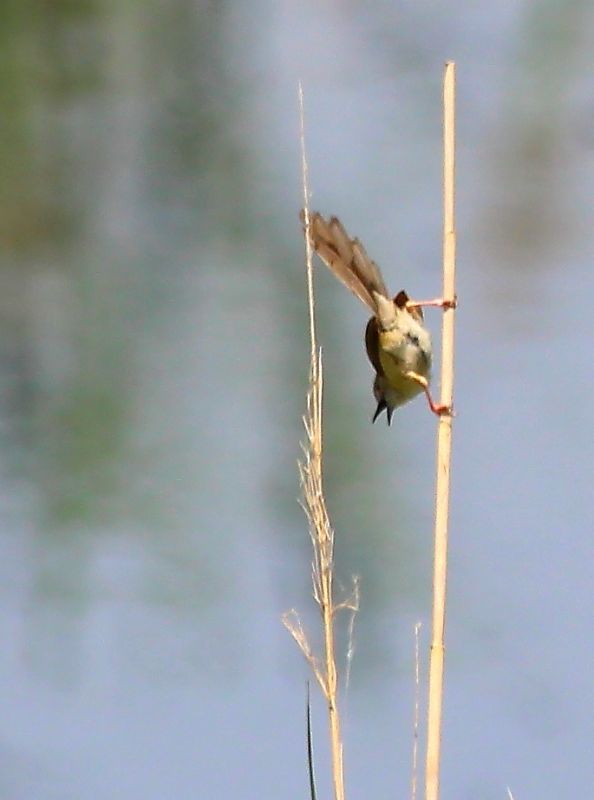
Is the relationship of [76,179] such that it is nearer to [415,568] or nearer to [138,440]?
[138,440]

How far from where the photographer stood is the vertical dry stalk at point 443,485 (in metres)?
1.79

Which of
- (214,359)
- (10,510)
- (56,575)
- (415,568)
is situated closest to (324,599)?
(415,568)

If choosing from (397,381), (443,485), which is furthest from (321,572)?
(397,381)

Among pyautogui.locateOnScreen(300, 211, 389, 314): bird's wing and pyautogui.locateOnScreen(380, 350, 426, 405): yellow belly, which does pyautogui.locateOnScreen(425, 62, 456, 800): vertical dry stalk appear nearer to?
pyautogui.locateOnScreen(300, 211, 389, 314): bird's wing

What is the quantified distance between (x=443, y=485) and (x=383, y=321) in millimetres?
909

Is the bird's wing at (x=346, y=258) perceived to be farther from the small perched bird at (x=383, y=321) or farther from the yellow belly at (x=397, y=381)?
the yellow belly at (x=397, y=381)

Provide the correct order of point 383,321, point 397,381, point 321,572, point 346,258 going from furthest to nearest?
point 397,381 < point 383,321 < point 346,258 < point 321,572

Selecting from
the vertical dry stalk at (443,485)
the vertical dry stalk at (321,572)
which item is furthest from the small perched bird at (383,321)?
the vertical dry stalk at (321,572)

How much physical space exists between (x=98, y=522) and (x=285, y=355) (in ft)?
2.28

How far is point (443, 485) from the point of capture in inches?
71.9

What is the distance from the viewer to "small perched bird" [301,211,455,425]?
96.2 inches

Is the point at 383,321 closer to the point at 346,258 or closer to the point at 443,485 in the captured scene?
the point at 346,258

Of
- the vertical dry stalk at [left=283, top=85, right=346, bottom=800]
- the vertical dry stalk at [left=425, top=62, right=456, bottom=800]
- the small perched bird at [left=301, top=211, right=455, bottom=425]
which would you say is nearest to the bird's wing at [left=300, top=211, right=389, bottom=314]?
the small perched bird at [left=301, top=211, right=455, bottom=425]

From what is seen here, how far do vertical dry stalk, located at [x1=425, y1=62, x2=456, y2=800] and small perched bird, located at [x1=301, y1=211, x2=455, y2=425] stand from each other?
0.81 feet
